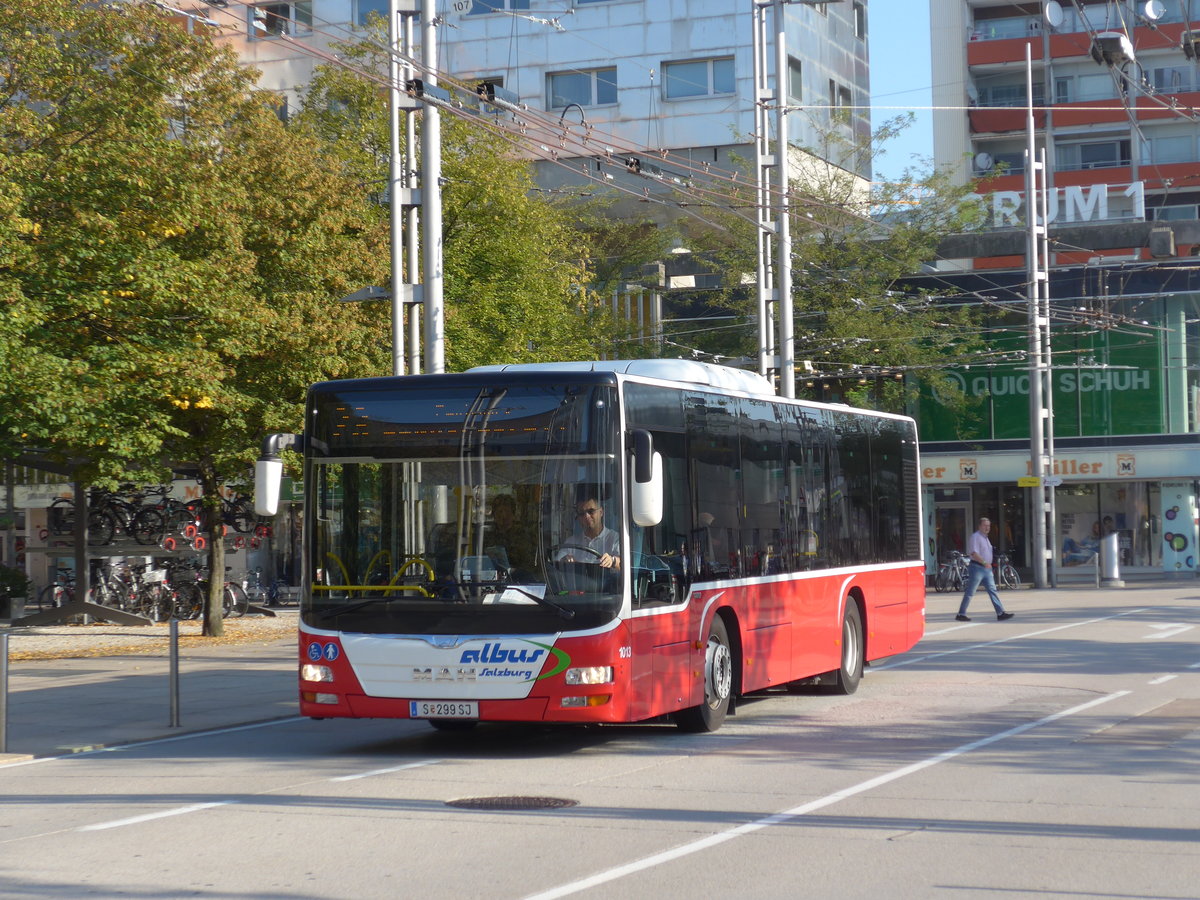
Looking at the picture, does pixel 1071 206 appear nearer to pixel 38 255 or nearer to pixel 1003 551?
pixel 1003 551

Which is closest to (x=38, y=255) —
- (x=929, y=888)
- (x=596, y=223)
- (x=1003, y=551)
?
(x=929, y=888)

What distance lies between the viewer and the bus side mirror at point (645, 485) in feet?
38.5

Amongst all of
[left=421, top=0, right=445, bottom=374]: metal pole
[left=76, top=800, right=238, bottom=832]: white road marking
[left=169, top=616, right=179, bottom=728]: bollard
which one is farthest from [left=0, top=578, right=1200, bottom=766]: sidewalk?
[left=421, top=0, right=445, bottom=374]: metal pole

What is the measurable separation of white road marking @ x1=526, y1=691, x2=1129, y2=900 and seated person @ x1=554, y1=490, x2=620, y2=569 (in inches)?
97.9

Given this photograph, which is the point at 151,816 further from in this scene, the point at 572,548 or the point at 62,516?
the point at 62,516

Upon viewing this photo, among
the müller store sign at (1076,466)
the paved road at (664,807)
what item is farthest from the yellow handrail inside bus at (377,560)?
the müller store sign at (1076,466)

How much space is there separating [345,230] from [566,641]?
18.1 m

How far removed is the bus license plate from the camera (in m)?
12.0

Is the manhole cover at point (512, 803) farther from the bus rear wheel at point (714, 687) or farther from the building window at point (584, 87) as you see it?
the building window at point (584, 87)

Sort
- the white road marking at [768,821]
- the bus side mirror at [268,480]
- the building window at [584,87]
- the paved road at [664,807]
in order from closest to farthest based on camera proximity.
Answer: the white road marking at [768,821], the paved road at [664,807], the bus side mirror at [268,480], the building window at [584,87]

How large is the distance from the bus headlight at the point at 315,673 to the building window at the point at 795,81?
48.6 meters

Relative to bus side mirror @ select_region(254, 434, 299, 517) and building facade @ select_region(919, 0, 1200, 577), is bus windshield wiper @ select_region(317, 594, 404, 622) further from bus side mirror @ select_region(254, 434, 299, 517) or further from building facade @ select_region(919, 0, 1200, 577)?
building facade @ select_region(919, 0, 1200, 577)

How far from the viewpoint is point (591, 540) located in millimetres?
12047

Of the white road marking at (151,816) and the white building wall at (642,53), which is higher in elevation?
the white building wall at (642,53)
